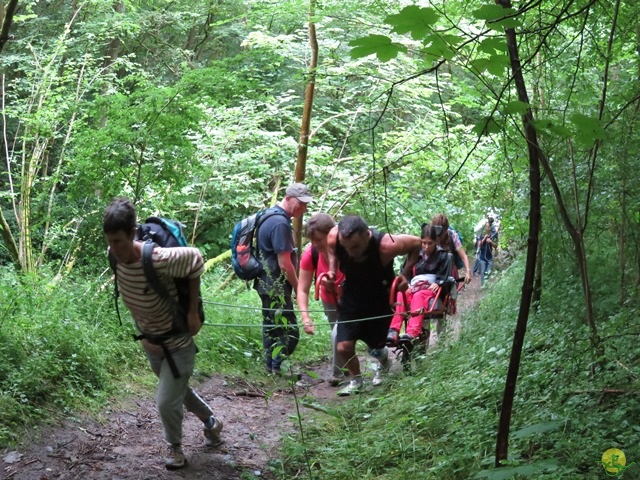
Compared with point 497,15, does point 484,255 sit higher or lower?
lower

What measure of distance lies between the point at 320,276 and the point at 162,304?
2654 millimetres

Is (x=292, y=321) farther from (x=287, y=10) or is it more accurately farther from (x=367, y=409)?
(x=287, y=10)

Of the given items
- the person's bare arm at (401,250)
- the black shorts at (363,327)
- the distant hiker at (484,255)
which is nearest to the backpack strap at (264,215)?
the black shorts at (363,327)

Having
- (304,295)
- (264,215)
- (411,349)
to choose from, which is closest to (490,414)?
(411,349)

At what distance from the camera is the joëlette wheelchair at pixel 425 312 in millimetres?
6895

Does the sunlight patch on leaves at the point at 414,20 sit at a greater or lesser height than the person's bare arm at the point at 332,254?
greater

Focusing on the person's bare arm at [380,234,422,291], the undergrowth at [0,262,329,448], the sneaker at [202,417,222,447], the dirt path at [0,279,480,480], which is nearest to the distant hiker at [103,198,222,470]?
the dirt path at [0,279,480,480]

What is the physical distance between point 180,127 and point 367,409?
3.81 metres

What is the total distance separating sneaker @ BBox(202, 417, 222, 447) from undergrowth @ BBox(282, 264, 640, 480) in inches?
21.0

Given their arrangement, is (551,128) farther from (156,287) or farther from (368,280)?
(368,280)

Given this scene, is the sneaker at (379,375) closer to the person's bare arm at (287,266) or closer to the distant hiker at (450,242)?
the person's bare arm at (287,266)

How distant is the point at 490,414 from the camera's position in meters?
4.52

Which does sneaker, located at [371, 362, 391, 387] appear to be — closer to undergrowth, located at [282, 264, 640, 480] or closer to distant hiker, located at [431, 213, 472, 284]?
undergrowth, located at [282, 264, 640, 480]

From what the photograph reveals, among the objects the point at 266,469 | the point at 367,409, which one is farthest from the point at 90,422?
the point at 367,409
